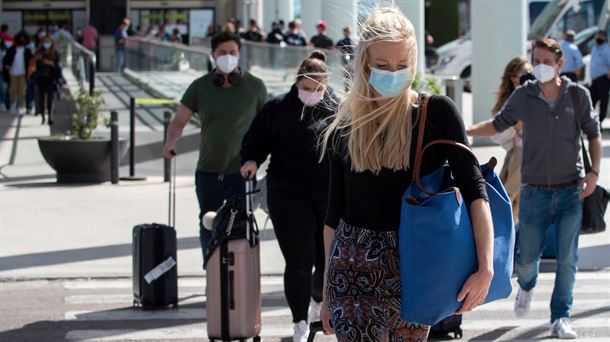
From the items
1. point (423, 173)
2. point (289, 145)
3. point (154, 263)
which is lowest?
point (154, 263)

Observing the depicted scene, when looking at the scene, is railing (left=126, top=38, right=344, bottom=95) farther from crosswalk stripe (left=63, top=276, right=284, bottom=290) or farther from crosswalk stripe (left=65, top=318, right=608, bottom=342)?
crosswalk stripe (left=65, top=318, right=608, bottom=342)

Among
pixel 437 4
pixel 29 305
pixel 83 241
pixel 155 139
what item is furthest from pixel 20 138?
pixel 437 4

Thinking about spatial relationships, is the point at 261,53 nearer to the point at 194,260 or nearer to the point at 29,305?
the point at 194,260

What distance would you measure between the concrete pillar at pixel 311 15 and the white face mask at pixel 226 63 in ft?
93.5

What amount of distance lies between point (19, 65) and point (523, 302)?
21.8 metres

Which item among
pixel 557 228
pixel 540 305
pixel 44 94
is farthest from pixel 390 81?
pixel 44 94

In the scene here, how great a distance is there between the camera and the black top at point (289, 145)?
7328 millimetres

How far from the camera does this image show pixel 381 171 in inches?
173

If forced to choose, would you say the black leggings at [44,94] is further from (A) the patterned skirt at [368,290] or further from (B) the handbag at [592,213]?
(A) the patterned skirt at [368,290]

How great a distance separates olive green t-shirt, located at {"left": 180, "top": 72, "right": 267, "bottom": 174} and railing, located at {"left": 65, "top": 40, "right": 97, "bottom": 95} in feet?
53.7

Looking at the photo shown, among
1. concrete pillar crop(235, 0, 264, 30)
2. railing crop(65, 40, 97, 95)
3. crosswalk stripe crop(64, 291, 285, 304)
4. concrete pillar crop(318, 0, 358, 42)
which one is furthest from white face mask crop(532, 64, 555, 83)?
concrete pillar crop(235, 0, 264, 30)

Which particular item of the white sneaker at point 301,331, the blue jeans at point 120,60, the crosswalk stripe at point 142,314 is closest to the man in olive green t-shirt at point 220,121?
the crosswalk stripe at point 142,314

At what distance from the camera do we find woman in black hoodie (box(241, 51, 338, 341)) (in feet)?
24.0

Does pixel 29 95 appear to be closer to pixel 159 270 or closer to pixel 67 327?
pixel 159 270
